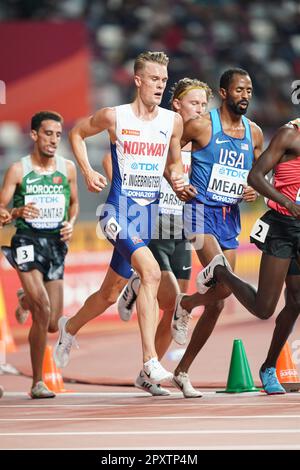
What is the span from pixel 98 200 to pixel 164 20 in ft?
29.9

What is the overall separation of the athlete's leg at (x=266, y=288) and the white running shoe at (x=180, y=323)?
872 millimetres

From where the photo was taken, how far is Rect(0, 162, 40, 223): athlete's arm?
11.1 meters

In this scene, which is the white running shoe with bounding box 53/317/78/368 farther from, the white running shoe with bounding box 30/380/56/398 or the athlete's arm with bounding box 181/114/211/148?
the athlete's arm with bounding box 181/114/211/148

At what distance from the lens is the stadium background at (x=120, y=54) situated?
72.6 ft

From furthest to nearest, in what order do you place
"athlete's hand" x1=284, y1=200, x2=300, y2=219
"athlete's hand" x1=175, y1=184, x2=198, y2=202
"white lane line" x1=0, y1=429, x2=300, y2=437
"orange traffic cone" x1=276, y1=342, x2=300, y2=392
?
"orange traffic cone" x1=276, y1=342, x2=300, y2=392 → "athlete's hand" x1=175, y1=184, x2=198, y2=202 → "athlete's hand" x1=284, y1=200, x2=300, y2=219 → "white lane line" x1=0, y1=429, x2=300, y2=437

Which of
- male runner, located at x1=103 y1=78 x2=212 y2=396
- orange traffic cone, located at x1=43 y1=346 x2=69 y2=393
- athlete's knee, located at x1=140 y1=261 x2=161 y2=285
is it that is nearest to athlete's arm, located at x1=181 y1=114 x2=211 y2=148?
male runner, located at x1=103 y1=78 x2=212 y2=396

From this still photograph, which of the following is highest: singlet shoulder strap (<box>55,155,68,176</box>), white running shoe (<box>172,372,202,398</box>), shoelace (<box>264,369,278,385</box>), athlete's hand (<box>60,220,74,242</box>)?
singlet shoulder strap (<box>55,155,68,176</box>)

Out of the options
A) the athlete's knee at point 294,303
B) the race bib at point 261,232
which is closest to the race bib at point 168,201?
the race bib at point 261,232

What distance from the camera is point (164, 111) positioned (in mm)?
10219

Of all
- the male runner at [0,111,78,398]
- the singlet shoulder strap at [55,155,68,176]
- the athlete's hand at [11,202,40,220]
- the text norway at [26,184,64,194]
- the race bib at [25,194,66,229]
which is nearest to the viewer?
the male runner at [0,111,78,398]

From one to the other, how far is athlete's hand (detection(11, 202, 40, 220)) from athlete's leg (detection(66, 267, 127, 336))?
0.99 metres

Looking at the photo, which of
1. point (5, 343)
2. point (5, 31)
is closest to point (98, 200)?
point (5, 343)

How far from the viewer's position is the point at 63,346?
10992 mm

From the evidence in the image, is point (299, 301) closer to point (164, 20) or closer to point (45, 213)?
point (45, 213)
